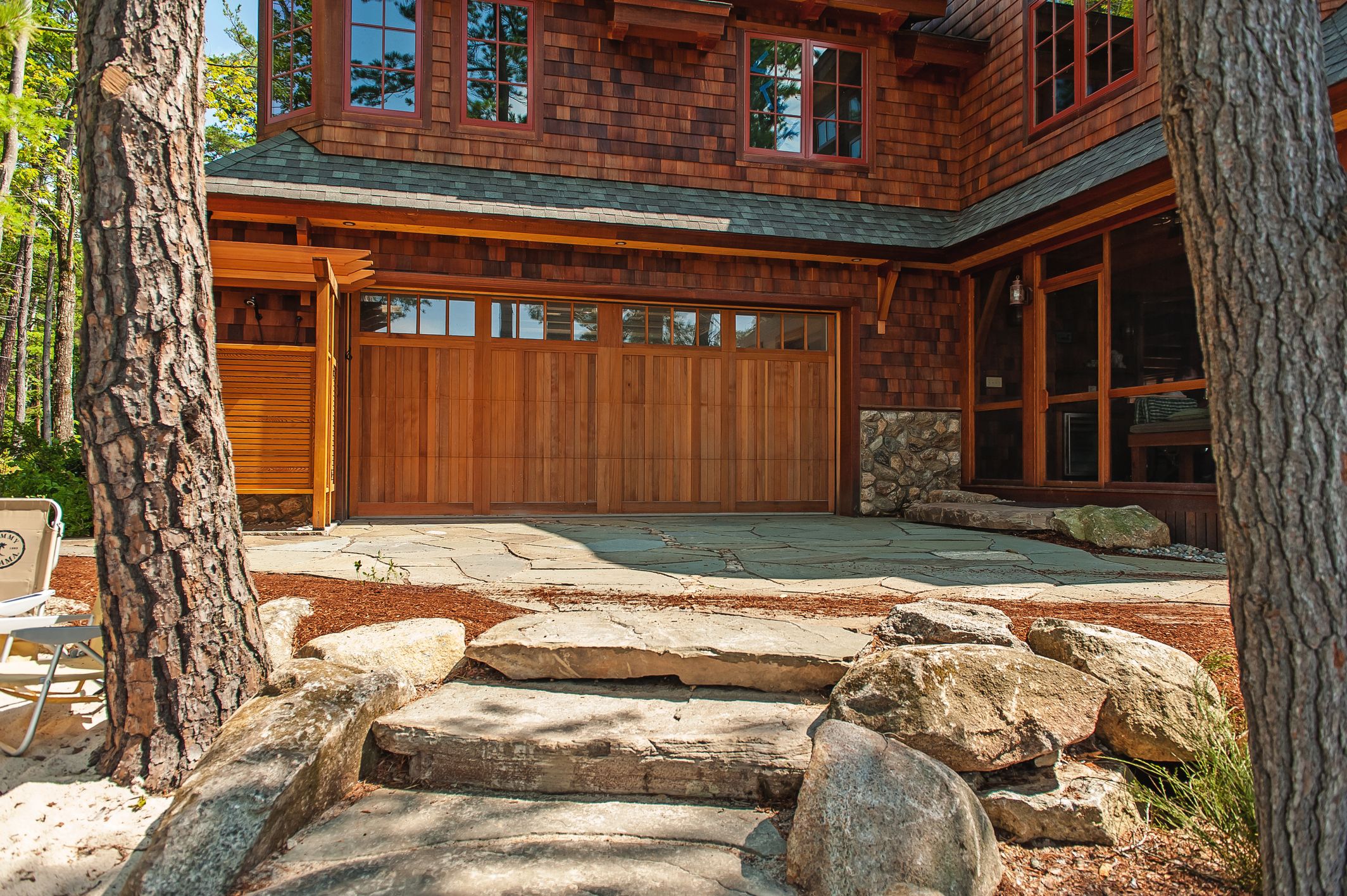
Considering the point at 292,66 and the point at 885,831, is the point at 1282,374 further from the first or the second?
the point at 292,66

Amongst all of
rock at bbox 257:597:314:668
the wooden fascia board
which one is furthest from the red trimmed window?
rock at bbox 257:597:314:668

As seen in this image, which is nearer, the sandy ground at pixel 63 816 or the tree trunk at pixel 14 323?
the sandy ground at pixel 63 816

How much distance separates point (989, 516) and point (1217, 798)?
16.6 ft

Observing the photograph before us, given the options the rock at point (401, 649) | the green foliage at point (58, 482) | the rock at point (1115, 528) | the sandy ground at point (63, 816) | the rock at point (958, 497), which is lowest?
the sandy ground at point (63, 816)

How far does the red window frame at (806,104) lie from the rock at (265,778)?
738cm

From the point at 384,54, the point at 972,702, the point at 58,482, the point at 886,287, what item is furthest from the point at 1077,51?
the point at 58,482

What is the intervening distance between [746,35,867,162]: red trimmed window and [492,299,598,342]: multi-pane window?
2.51 meters

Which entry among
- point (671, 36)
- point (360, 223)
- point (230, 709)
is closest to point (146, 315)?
point (230, 709)

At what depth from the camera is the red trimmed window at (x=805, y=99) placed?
877 centimetres

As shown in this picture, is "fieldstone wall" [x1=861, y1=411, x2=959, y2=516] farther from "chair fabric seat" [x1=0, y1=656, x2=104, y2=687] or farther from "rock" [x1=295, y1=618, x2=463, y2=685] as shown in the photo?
"chair fabric seat" [x1=0, y1=656, x2=104, y2=687]

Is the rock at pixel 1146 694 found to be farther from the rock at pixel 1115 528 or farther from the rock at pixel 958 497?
the rock at pixel 958 497

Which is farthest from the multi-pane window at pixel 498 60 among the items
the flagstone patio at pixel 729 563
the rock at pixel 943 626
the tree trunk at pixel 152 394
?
the rock at pixel 943 626

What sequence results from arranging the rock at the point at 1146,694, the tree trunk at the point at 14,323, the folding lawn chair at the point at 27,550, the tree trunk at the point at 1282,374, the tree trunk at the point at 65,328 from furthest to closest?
the tree trunk at the point at 14,323 < the tree trunk at the point at 65,328 < the folding lawn chair at the point at 27,550 < the rock at the point at 1146,694 < the tree trunk at the point at 1282,374

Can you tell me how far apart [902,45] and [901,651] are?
8.24m
